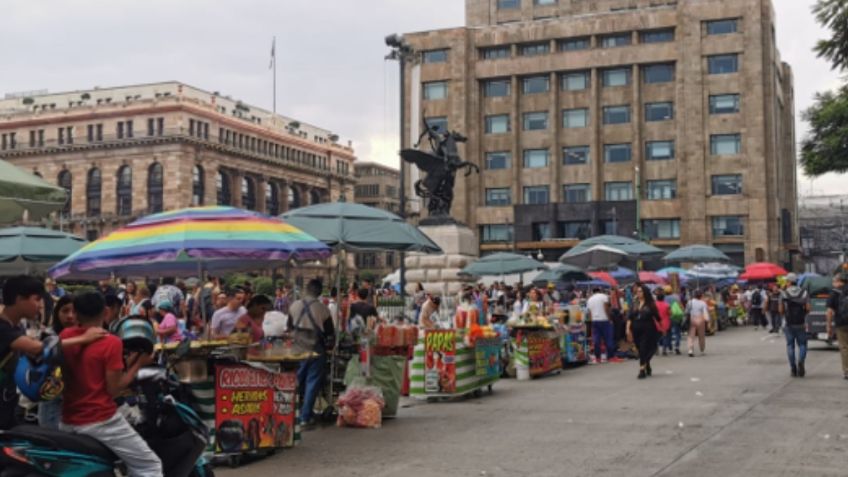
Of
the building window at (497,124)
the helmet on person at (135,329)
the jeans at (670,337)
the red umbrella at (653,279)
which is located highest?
the building window at (497,124)

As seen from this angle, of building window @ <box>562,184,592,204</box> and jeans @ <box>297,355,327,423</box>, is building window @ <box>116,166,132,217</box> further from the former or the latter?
jeans @ <box>297,355,327,423</box>

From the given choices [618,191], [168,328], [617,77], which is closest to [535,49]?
[617,77]

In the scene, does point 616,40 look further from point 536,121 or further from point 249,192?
point 249,192

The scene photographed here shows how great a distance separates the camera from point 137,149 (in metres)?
91.6

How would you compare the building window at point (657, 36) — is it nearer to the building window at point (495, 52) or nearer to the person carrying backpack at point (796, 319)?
the building window at point (495, 52)

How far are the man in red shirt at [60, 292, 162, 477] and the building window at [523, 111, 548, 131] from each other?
66.1 m

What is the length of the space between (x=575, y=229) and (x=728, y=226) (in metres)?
10.7

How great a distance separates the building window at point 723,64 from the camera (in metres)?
64.6

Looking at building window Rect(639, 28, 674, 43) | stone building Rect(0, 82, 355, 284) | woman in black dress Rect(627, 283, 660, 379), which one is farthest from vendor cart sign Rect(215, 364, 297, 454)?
stone building Rect(0, 82, 355, 284)

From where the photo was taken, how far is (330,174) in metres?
117

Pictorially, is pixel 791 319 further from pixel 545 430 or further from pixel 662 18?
pixel 662 18

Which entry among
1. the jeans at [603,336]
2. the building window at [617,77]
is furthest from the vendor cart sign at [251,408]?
the building window at [617,77]

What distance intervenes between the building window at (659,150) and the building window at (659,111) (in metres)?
1.75

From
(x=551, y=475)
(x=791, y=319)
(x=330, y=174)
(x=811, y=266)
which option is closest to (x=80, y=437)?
(x=551, y=475)
